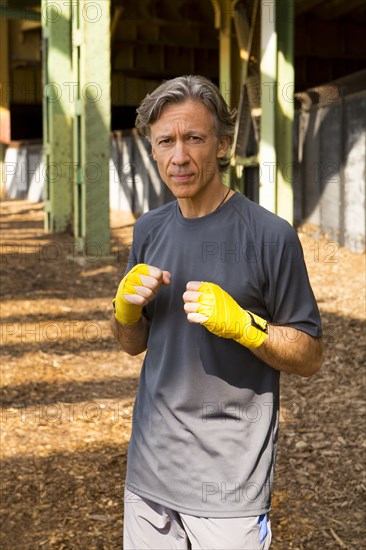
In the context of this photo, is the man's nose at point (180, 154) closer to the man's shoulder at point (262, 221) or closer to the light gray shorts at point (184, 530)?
the man's shoulder at point (262, 221)

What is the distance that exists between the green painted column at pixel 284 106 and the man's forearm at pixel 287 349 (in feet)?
31.2

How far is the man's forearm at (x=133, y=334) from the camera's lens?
112 inches

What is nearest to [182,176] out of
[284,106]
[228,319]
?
[228,319]

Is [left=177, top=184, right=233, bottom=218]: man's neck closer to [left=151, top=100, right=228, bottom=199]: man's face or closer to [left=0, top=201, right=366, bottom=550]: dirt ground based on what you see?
[left=151, top=100, right=228, bottom=199]: man's face

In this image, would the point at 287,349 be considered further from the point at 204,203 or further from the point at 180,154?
the point at 180,154

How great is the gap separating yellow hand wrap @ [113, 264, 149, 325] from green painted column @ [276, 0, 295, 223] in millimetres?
9374

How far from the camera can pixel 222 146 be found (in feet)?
8.91

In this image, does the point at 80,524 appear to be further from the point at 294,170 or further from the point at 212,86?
the point at 294,170

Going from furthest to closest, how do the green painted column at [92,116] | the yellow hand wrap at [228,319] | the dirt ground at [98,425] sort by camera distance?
1. the green painted column at [92,116]
2. the dirt ground at [98,425]
3. the yellow hand wrap at [228,319]

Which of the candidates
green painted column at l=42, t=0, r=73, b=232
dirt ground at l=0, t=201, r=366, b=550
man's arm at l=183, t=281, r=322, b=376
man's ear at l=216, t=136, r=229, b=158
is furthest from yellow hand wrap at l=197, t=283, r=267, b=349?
green painted column at l=42, t=0, r=73, b=232

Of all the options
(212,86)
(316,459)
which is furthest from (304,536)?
(212,86)

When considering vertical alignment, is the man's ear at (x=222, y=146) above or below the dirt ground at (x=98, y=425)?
above

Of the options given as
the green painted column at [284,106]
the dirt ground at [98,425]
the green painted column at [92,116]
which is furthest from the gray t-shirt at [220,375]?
the green painted column at [284,106]

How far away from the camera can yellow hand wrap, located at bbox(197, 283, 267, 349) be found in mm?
2406
